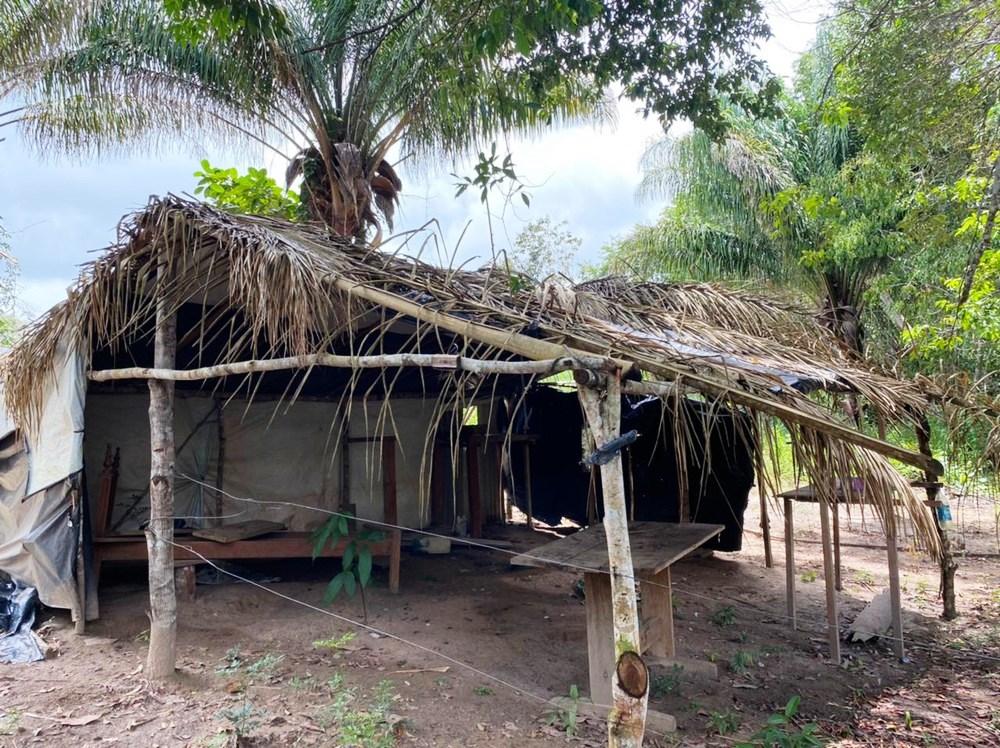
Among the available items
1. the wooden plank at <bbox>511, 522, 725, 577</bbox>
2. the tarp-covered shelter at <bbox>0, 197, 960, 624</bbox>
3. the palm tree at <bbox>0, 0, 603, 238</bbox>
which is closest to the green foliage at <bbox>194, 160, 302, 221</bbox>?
the palm tree at <bbox>0, 0, 603, 238</bbox>

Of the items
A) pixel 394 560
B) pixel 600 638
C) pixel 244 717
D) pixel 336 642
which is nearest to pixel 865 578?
pixel 600 638

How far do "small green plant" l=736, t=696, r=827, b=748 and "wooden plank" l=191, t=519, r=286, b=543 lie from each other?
168 inches

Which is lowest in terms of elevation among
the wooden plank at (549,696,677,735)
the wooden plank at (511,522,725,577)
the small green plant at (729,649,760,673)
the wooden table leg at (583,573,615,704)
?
the small green plant at (729,649,760,673)

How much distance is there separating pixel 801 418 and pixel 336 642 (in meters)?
3.80

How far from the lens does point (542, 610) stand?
6336mm

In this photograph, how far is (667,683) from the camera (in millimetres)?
4805

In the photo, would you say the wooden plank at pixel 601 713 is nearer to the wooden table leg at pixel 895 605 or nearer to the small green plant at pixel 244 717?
the small green plant at pixel 244 717

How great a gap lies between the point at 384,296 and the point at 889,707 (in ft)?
13.9

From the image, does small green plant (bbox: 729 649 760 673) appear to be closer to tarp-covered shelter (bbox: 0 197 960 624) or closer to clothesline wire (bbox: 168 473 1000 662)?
clothesline wire (bbox: 168 473 1000 662)

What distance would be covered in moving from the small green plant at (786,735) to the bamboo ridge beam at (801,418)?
1.78 meters

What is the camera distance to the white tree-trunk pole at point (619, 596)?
293cm

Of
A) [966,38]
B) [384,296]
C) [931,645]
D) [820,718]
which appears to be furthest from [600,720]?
[966,38]

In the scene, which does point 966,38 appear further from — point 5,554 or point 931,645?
point 5,554

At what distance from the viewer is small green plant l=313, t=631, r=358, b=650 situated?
514 centimetres
